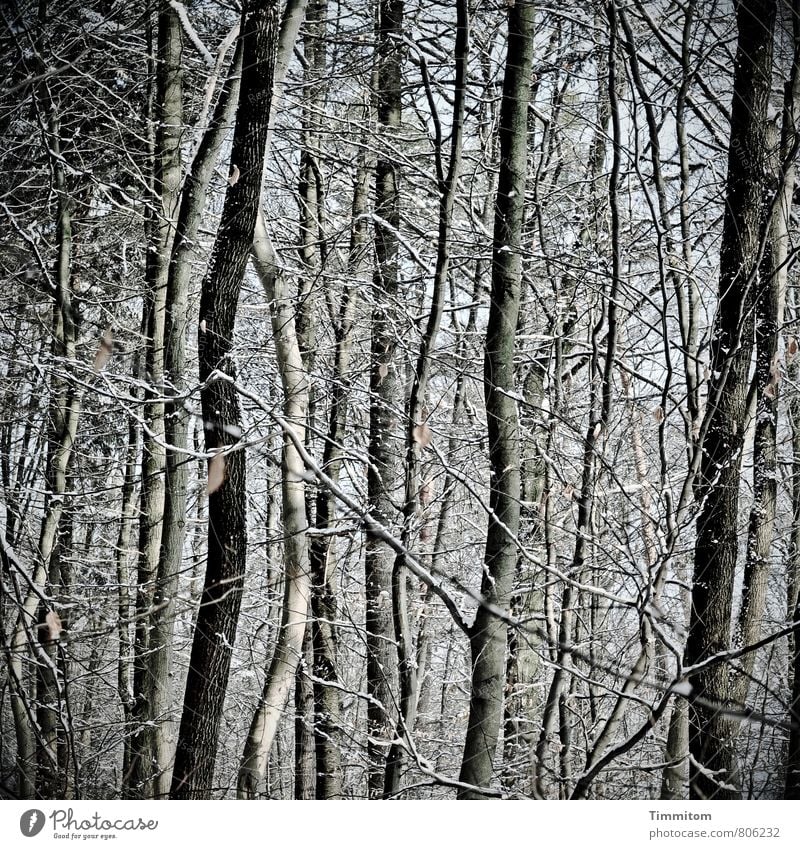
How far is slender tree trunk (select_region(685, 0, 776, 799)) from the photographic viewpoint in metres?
2.39

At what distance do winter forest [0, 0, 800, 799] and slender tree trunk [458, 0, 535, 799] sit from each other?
0.01 metres

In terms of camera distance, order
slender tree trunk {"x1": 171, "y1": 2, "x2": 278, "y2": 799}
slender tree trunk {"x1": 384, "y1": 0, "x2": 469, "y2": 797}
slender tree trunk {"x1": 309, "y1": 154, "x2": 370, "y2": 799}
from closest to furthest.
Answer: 1. slender tree trunk {"x1": 171, "y1": 2, "x2": 278, "y2": 799}
2. slender tree trunk {"x1": 384, "y1": 0, "x2": 469, "y2": 797}
3. slender tree trunk {"x1": 309, "y1": 154, "x2": 370, "y2": 799}

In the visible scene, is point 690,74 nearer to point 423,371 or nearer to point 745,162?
point 745,162

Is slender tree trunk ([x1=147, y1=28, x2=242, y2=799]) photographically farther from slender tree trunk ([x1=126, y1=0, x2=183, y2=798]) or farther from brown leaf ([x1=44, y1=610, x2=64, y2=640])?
brown leaf ([x1=44, y1=610, x2=64, y2=640])

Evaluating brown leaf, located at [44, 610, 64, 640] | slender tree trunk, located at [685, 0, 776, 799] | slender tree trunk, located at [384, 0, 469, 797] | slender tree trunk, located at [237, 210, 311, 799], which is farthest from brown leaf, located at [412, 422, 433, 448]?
brown leaf, located at [44, 610, 64, 640]

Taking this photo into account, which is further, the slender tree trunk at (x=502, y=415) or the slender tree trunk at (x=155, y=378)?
the slender tree trunk at (x=155, y=378)

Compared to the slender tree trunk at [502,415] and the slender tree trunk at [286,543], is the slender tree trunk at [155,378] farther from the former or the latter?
the slender tree trunk at [502,415]

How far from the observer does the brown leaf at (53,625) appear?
237cm

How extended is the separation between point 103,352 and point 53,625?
2.80ft

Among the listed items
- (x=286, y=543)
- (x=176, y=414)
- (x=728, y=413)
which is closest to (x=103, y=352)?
(x=176, y=414)

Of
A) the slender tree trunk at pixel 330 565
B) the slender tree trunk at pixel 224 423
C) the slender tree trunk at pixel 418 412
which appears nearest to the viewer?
the slender tree trunk at pixel 224 423

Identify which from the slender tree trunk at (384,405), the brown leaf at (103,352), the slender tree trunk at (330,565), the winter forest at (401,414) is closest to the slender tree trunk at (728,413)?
the winter forest at (401,414)

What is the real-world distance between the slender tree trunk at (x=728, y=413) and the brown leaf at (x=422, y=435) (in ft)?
2.78

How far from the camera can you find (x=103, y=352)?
2.56m
